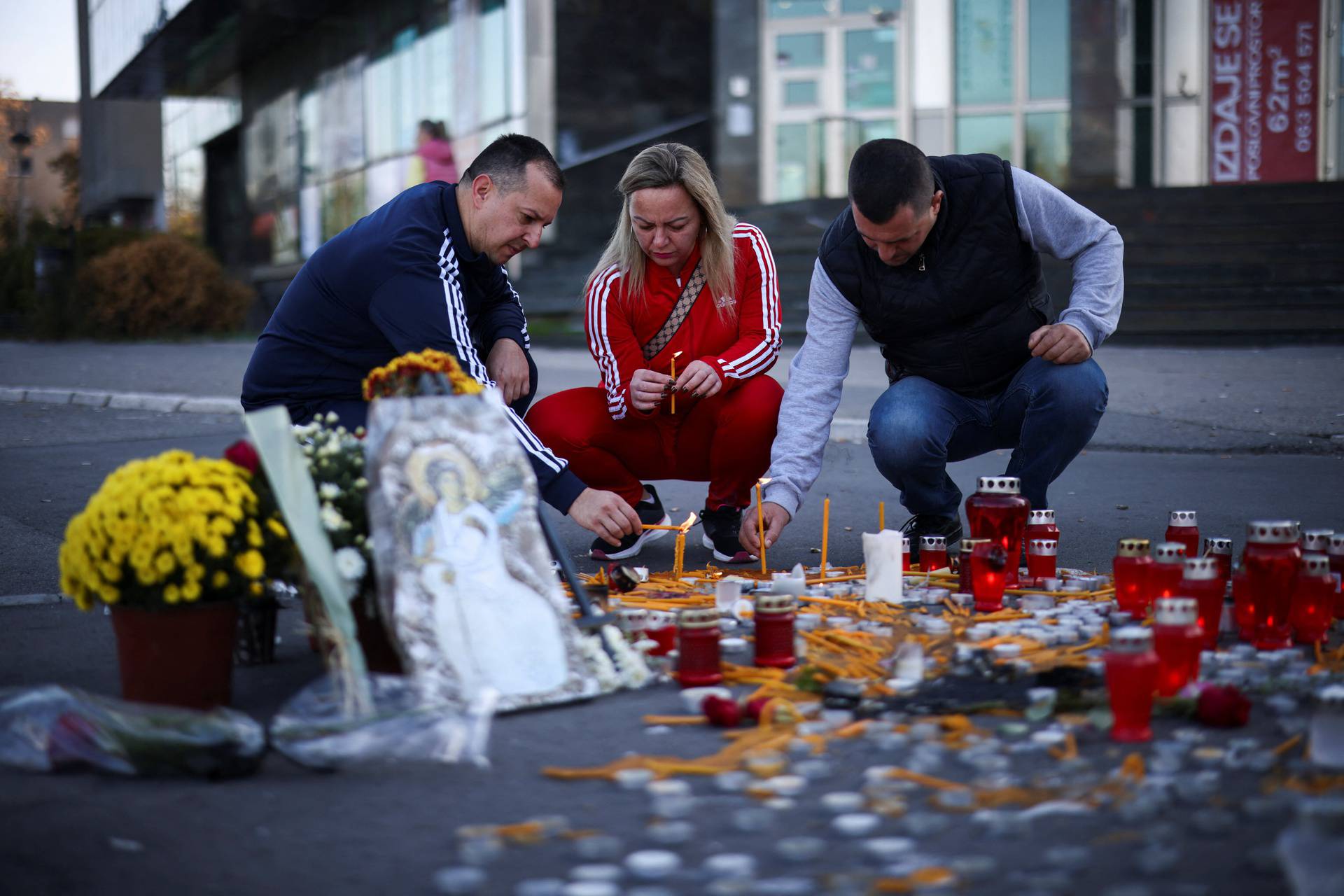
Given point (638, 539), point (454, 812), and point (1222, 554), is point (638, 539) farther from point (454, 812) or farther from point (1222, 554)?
point (454, 812)

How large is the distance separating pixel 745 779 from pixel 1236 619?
166 centimetres

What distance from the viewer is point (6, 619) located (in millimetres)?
3961

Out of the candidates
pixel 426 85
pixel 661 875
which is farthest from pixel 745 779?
pixel 426 85

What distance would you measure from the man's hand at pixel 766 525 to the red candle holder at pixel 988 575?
0.63m

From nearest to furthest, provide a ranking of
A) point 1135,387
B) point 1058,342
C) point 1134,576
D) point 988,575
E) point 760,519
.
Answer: point 1134,576 < point 988,575 < point 760,519 < point 1058,342 < point 1135,387

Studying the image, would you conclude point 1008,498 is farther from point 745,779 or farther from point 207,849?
point 207,849

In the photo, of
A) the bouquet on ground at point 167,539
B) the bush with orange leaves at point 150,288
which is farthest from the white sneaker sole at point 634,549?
the bush with orange leaves at point 150,288

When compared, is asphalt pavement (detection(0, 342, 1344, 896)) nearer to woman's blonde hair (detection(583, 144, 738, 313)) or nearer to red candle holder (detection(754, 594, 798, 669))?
red candle holder (detection(754, 594, 798, 669))

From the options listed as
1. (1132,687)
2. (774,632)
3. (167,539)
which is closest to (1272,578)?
(1132,687)

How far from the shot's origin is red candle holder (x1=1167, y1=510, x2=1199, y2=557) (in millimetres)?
3916

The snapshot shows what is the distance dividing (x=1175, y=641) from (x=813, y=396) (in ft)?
6.21

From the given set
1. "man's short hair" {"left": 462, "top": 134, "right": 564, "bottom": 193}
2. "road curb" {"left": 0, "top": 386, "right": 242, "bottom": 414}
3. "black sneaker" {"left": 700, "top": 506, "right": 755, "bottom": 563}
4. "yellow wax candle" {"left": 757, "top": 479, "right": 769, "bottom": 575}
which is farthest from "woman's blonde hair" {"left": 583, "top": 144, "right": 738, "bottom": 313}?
"road curb" {"left": 0, "top": 386, "right": 242, "bottom": 414}

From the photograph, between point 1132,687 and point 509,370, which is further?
point 509,370

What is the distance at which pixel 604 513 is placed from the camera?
3764 millimetres
